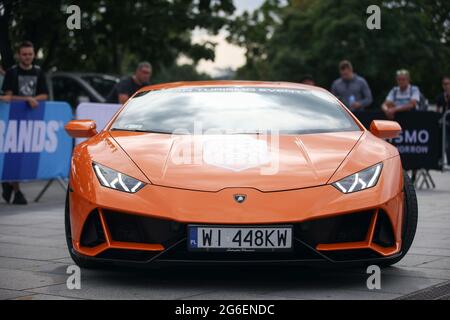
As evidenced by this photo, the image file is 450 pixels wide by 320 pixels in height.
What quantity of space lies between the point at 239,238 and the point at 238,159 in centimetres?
61

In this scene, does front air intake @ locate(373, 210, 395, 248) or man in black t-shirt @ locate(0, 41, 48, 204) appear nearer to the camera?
front air intake @ locate(373, 210, 395, 248)

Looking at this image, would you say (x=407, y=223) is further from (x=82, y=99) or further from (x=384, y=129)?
(x=82, y=99)

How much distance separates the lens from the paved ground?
220 inches

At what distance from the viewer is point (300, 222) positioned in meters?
5.60

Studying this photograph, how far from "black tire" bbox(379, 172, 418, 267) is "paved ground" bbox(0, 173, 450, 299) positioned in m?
0.16

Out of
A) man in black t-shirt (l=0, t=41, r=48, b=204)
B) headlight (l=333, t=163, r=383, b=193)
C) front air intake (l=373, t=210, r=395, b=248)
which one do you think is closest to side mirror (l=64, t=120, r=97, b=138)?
headlight (l=333, t=163, r=383, b=193)

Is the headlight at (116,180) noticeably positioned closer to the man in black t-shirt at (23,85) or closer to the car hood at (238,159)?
the car hood at (238,159)

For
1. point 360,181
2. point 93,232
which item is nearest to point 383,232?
point 360,181

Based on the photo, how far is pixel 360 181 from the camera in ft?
19.4

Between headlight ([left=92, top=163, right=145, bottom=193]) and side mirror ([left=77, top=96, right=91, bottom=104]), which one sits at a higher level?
headlight ([left=92, top=163, right=145, bottom=193])

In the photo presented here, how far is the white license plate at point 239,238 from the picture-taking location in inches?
220

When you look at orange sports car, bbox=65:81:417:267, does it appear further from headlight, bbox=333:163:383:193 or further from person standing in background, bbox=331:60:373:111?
person standing in background, bbox=331:60:373:111

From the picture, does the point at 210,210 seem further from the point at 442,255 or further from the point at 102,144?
the point at 442,255
